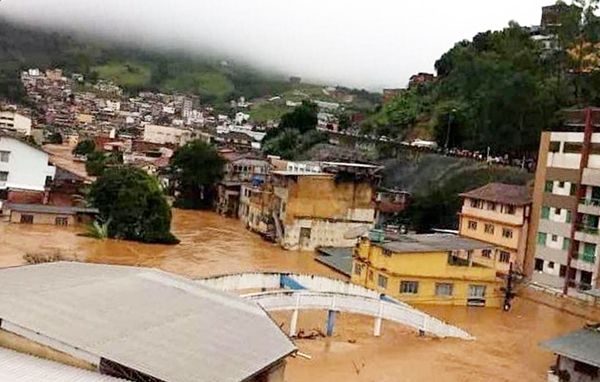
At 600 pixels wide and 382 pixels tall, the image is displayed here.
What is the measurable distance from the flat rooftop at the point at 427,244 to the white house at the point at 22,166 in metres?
25.0

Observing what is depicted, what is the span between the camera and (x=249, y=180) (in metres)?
59.6

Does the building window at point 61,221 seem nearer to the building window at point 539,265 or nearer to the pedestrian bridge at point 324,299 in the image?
the pedestrian bridge at point 324,299

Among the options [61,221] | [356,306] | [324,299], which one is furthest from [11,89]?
[324,299]

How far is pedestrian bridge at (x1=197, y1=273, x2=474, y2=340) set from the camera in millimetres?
21469

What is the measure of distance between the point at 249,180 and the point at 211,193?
12.0ft

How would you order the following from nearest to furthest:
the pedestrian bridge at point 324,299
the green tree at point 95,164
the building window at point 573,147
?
the pedestrian bridge at point 324,299 → the building window at point 573,147 → the green tree at point 95,164

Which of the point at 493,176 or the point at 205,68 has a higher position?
the point at 205,68

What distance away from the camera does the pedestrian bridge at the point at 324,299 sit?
21469mm

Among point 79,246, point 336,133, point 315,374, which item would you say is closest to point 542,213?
point 315,374

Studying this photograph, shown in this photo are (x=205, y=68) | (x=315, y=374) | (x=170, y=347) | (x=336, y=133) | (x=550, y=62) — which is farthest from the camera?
(x=205, y=68)

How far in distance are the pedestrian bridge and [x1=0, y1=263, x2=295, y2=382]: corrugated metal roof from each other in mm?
4812

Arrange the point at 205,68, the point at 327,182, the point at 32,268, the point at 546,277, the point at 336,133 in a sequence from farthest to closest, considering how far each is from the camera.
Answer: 1. the point at 205,68
2. the point at 336,133
3. the point at 327,182
4. the point at 546,277
5. the point at 32,268

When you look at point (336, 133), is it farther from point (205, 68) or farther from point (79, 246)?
point (205, 68)

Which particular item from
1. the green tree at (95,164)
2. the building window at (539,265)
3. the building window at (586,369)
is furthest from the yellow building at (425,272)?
the green tree at (95,164)
